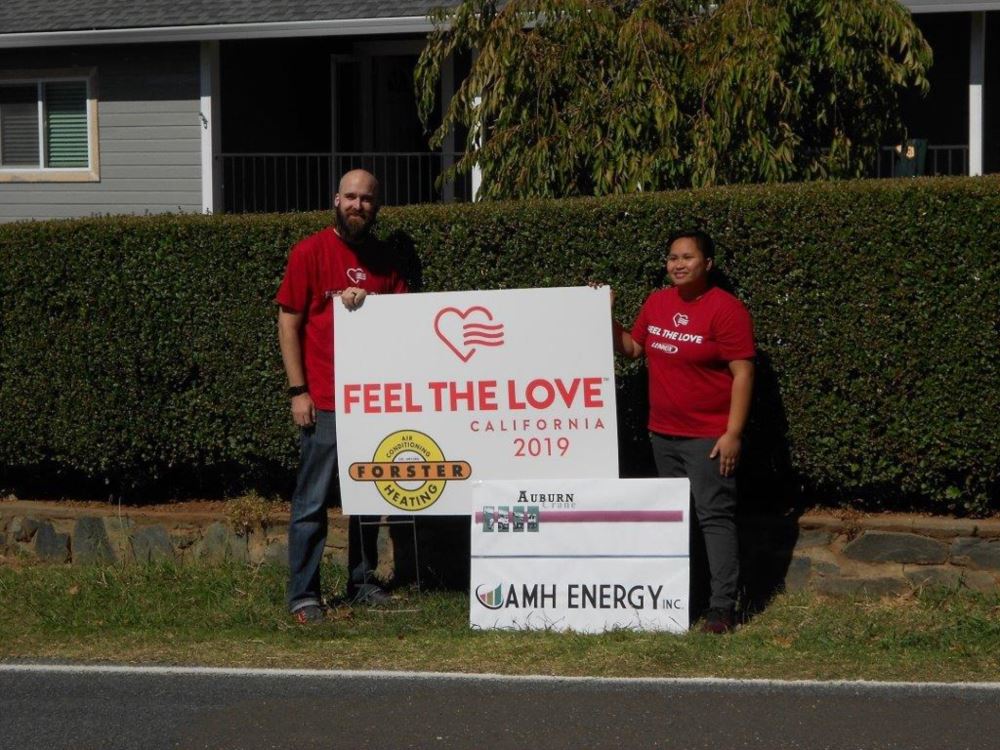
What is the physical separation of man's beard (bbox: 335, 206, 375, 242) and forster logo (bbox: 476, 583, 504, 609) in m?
1.86

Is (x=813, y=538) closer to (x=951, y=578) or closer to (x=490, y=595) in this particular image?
(x=951, y=578)

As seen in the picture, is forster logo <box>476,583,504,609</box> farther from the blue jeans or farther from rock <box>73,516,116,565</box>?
rock <box>73,516,116,565</box>

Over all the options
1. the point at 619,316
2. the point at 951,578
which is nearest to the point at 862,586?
the point at 951,578

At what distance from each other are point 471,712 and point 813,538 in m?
2.64

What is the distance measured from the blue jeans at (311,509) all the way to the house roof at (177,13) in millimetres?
7746

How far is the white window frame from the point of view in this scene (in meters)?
16.0

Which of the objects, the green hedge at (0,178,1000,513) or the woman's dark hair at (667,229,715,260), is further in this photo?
the green hedge at (0,178,1000,513)

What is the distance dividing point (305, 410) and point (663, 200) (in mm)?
2200

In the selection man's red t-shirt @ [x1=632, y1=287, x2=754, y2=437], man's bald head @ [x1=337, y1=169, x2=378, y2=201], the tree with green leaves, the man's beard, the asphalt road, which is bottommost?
the asphalt road

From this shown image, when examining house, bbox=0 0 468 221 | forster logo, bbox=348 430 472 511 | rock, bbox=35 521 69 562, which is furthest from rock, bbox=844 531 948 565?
house, bbox=0 0 468 221

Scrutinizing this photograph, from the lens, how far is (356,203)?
7.25 m

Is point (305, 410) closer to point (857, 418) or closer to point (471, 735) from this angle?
point (471, 735)

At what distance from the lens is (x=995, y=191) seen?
24.1 ft

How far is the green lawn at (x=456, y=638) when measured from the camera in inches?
259
